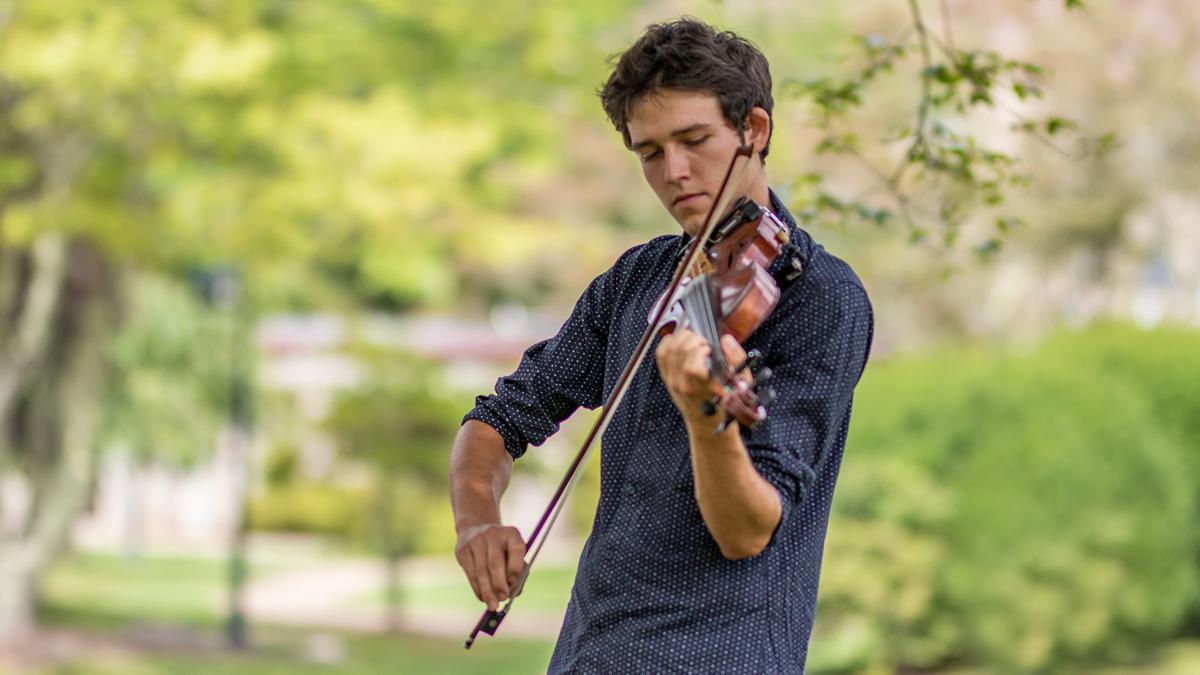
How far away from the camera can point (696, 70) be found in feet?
6.62

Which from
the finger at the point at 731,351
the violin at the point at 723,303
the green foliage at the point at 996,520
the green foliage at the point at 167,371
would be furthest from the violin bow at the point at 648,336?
the green foliage at the point at 167,371

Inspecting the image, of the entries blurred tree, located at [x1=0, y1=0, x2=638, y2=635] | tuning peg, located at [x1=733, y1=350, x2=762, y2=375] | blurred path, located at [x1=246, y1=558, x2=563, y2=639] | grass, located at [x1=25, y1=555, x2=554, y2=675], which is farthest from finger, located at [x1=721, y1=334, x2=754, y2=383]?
blurred path, located at [x1=246, y1=558, x2=563, y2=639]

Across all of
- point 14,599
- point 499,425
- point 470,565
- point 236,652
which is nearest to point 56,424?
point 14,599

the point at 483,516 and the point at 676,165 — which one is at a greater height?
the point at 676,165

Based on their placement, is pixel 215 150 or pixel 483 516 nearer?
pixel 483 516

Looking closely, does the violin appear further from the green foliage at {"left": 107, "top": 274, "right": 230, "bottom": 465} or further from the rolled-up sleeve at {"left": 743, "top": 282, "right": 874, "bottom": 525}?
the green foliage at {"left": 107, "top": 274, "right": 230, "bottom": 465}

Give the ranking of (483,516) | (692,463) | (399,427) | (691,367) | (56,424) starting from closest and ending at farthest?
1. (691,367)
2. (692,463)
3. (483,516)
4. (399,427)
5. (56,424)

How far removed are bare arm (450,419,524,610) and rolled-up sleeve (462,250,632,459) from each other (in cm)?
3

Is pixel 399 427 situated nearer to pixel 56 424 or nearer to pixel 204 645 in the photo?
pixel 204 645

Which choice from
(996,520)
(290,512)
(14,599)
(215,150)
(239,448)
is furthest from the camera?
(290,512)

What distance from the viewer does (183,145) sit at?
13.0 m

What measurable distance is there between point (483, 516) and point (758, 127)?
59 centimetres

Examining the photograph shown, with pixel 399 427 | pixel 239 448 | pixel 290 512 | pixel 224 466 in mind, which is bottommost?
pixel 399 427

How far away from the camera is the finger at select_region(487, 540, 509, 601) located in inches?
80.3
